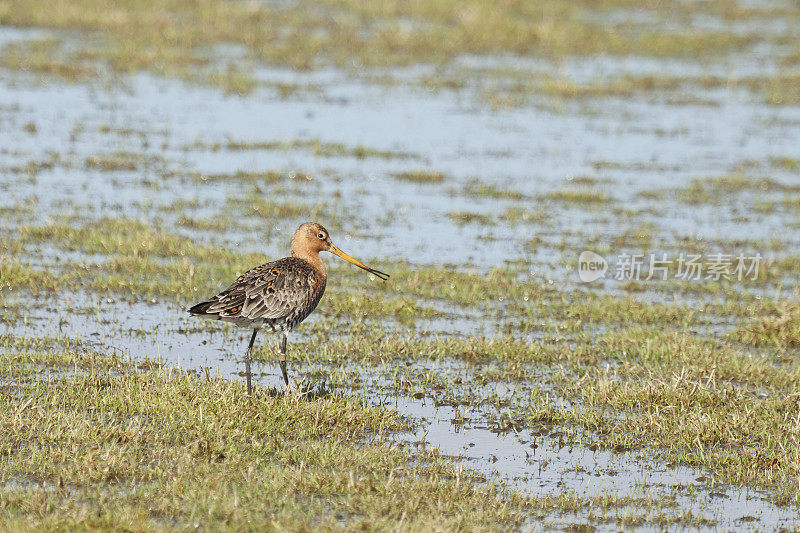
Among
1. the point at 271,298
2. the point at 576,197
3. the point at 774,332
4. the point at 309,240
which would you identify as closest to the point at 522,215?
the point at 576,197

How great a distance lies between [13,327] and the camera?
1187cm

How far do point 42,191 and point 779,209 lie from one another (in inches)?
443

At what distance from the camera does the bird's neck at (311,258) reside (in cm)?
1077

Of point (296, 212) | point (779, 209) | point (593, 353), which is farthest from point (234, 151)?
point (593, 353)

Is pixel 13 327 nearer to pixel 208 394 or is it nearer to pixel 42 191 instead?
pixel 208 394

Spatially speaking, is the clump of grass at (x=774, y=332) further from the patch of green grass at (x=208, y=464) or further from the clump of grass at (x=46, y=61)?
the clump of grass at (x=46, y=61)

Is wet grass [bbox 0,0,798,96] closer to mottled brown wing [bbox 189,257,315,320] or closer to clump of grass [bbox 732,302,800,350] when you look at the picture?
clump of grass [bbox 732,302,800,350]

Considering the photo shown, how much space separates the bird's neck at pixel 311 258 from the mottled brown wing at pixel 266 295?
0.29 meters

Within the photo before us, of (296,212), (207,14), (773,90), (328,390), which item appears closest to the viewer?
(328,390)

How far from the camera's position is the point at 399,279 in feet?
47.0

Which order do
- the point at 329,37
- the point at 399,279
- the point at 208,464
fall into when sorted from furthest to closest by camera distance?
the point at 329,37
the point at 399,279
the point at 208,464

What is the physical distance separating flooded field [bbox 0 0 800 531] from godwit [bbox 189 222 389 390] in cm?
58

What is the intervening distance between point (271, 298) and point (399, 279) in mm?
4366

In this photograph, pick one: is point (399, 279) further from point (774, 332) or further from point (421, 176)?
point (421, 176)
